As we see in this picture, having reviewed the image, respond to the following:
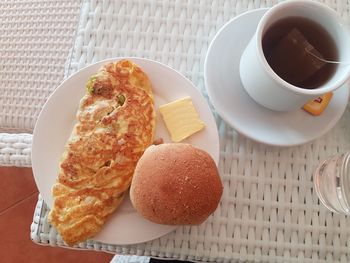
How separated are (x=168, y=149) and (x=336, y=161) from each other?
26 cm

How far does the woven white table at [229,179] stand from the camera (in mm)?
629

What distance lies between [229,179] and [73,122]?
0.26 metres

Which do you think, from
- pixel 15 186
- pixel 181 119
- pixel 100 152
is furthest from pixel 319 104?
pixel 15 186

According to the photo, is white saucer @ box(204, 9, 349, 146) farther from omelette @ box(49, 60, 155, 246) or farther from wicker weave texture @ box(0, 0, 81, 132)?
wicker weave texture @ box(0, 0, 81, 132)

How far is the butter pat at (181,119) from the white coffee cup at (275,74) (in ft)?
0.32

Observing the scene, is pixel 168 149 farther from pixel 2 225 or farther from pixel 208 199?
pixel 2 225

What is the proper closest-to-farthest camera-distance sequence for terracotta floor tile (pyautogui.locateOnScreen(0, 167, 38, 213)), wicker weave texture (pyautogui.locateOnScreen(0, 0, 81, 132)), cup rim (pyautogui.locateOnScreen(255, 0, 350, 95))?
cup rim (pyautogui.locateOnScreen(255, 0, 350, 95)), wicker weave texture (pyautogui.locateOnScreen(0, 0, 81, 132)), terracotta floor tile (pyautogui.locateOnScreen(0, 167, 38, 213))

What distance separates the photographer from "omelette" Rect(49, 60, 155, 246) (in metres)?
0.60

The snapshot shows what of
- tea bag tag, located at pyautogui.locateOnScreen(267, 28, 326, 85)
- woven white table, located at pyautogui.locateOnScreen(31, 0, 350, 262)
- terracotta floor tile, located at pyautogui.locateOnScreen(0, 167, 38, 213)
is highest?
tea bag tag, located at pyautogui.locateOnScreen(267, 28, 326, 85)

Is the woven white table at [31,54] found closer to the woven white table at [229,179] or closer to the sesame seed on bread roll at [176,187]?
the woven white table at [229,179]

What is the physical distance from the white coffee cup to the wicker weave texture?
429 millimetres

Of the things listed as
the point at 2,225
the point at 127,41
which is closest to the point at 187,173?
the point at 127,41

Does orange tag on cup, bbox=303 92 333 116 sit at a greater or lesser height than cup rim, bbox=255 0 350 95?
lesser

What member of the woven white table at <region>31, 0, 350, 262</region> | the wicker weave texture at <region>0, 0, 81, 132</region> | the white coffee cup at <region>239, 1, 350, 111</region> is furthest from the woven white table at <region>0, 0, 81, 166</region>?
the white coffee cup at <region>239, 1, 350, 111</region>
